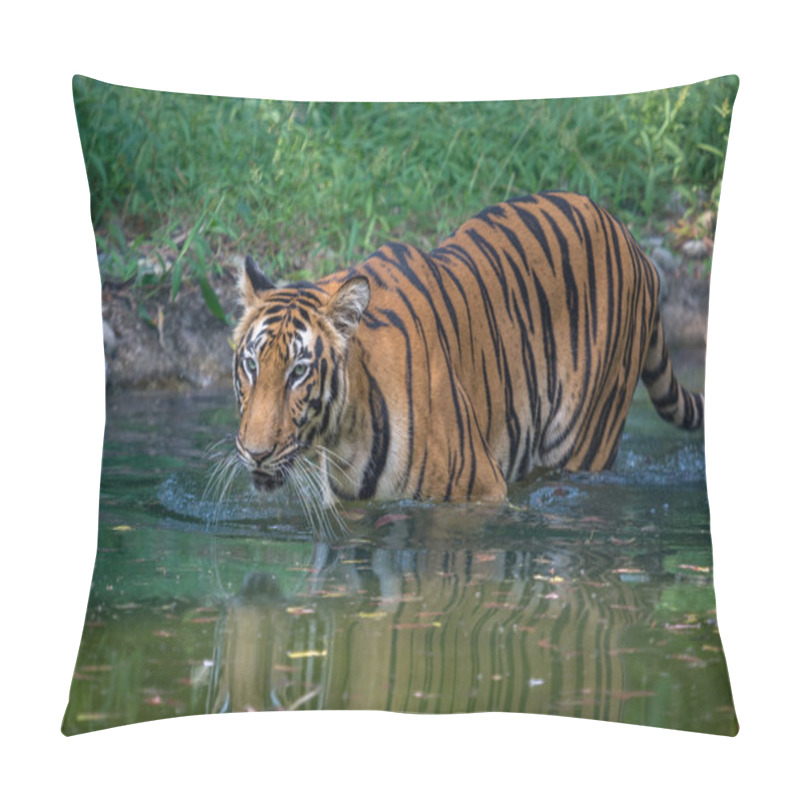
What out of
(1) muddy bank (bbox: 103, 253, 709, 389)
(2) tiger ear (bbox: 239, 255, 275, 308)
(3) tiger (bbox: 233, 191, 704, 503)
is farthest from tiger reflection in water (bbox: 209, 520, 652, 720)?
(2) tiger ear (bbox: 239, 255, 275, 308)

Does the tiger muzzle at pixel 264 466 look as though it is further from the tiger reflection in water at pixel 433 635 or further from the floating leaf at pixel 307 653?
the floating leaf at pixel 307 653

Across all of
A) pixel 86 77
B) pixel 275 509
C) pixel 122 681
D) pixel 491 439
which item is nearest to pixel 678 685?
pixel 491 439

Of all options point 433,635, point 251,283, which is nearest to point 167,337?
point 251,283

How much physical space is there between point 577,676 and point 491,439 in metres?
0.69

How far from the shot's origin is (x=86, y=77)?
3.71 meters

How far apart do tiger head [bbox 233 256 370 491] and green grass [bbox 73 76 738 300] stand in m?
0.08

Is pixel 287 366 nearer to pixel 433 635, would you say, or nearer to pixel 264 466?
pixel 264 466

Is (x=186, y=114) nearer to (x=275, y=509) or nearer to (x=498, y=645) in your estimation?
(x=275, y=509)

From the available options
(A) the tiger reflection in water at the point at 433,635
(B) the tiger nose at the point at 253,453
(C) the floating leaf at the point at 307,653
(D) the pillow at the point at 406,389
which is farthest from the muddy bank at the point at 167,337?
(C) the floating leaf at the point at 307,653

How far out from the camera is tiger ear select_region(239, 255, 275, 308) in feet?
12.3

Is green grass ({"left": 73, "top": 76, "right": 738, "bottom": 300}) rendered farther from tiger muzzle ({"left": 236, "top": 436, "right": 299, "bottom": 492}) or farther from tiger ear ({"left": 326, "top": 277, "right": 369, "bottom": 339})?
tiger muzzle ({"left": 236, "top": 436, "right": 299, "bottom": 492})

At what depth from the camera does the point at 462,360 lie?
12.5 feet

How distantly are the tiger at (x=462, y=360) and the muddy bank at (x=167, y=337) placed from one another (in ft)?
0.19

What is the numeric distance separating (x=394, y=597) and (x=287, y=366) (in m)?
0.69
